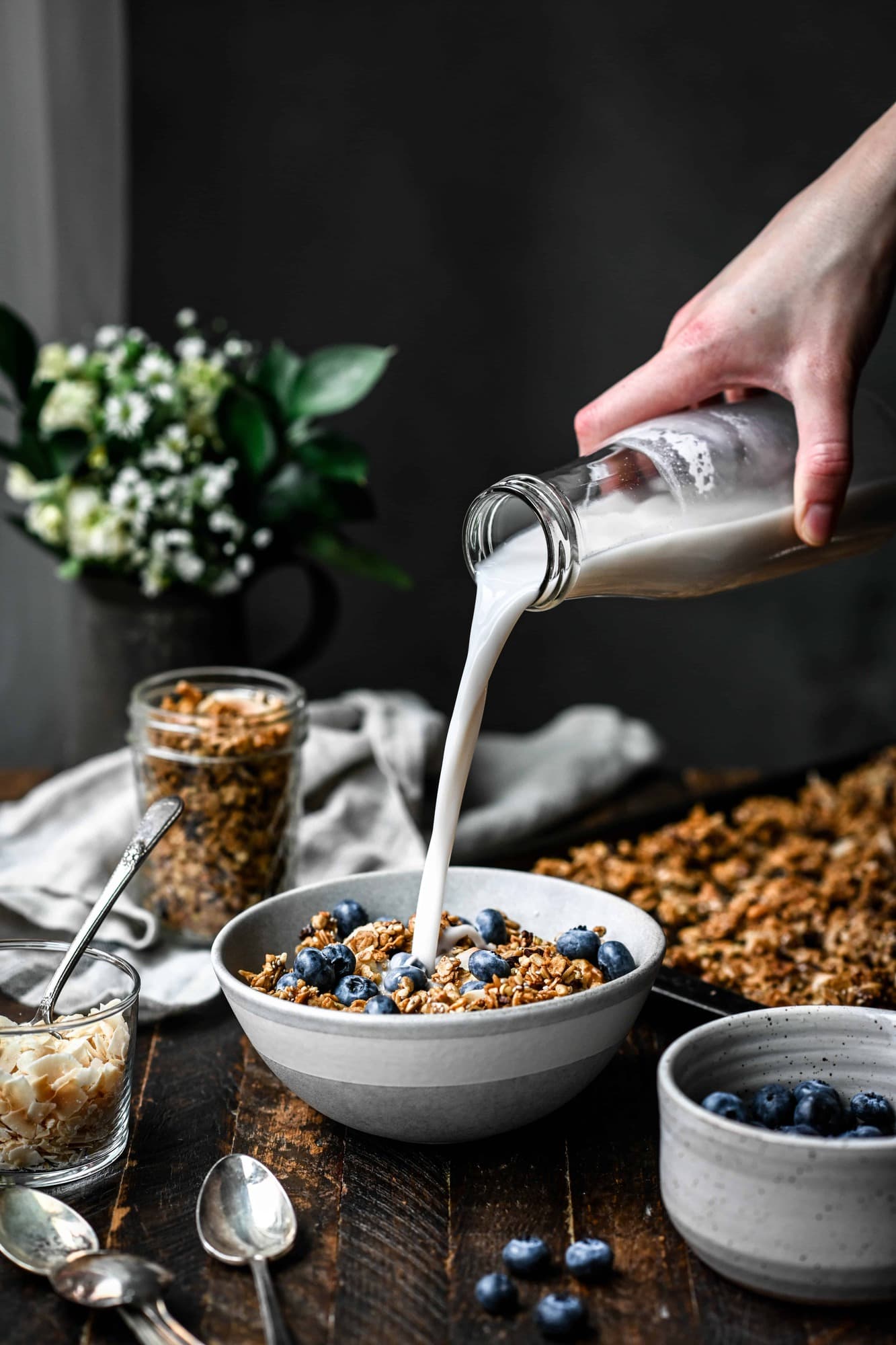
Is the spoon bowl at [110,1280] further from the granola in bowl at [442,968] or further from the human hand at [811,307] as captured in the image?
the human hand at [811,307]

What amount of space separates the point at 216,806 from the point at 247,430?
0.55 meters

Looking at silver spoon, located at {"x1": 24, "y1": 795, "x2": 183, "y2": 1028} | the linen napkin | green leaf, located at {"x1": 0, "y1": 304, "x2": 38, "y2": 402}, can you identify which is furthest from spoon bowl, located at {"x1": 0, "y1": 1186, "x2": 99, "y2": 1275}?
green leaf, located at {"x1": 0, "y1": 304, "x2": 38, "y2": 402}

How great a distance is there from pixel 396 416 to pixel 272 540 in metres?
0.81

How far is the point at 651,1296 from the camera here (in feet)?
2.73

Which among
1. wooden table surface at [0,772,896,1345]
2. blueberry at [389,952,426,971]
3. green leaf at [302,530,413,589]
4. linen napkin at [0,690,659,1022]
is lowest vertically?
linen napkin at [0,690,659,1022]

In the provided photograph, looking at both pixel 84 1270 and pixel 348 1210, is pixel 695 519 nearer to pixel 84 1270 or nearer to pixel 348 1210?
pixel 348 1210

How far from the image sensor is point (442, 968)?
1.02 meters

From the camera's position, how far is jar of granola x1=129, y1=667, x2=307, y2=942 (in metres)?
1.36

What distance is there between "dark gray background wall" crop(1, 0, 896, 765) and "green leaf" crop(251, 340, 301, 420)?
714mm

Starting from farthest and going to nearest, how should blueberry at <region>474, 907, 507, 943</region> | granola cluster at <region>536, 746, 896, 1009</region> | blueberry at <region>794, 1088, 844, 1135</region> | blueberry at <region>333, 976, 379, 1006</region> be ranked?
1. granola cluster at <region>536, 746, 896, 1009</region>
2. blueberry at <region>474, 907, 507, 943</region>
3. blueberry at <region>333, 976, 379, 1006</region>
4. blueberry at <region>794, 1088, 844, 1135</region>

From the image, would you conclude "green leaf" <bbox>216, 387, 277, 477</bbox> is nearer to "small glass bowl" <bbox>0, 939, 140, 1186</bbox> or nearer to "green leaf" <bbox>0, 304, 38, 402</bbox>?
"green leaf" <bbox>0, 304, 38, 402</bbox>

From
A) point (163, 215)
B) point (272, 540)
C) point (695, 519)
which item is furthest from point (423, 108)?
point (695, 519)

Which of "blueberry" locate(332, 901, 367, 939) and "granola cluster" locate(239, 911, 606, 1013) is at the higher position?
"granola cluster" locate(239, 911, 606, 1013)

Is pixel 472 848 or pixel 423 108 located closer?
pixel 472 848
